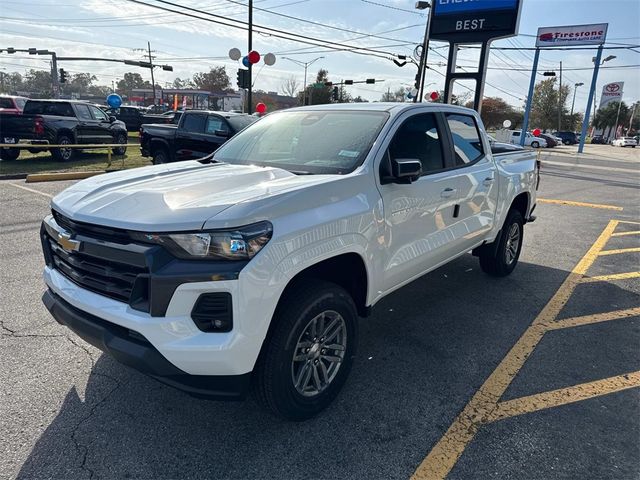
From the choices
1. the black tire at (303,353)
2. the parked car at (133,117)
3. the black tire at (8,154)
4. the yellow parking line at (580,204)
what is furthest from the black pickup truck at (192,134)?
the parked car at (133,117)

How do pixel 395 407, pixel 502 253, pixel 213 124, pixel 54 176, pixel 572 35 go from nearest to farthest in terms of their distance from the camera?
pixel 395 407
pixel 502 253
pixel 54 176
pixel 213 124
pixel 572 35

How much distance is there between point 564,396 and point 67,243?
130 inches

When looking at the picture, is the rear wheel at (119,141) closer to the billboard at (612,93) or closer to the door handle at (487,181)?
the door handle at (487,181)

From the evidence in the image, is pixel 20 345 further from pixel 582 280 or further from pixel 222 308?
pixel 582 280

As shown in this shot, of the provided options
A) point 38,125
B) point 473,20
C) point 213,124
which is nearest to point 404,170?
point 213,124

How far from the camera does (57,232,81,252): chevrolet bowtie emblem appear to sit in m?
2.42

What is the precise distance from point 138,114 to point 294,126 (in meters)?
28.2

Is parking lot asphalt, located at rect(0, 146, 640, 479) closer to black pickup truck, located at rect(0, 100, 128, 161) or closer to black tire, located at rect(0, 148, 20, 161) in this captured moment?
black pickup truck, located at rect(0, 100, 128, 161)

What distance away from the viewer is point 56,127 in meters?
13.5

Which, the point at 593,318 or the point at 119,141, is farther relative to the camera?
the point at 119,141

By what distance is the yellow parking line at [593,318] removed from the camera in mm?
4156

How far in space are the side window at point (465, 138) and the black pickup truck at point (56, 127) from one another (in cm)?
1280

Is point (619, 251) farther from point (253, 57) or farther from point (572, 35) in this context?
point (572, 35)

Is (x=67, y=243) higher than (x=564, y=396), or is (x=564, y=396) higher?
(x=67, y=243)
